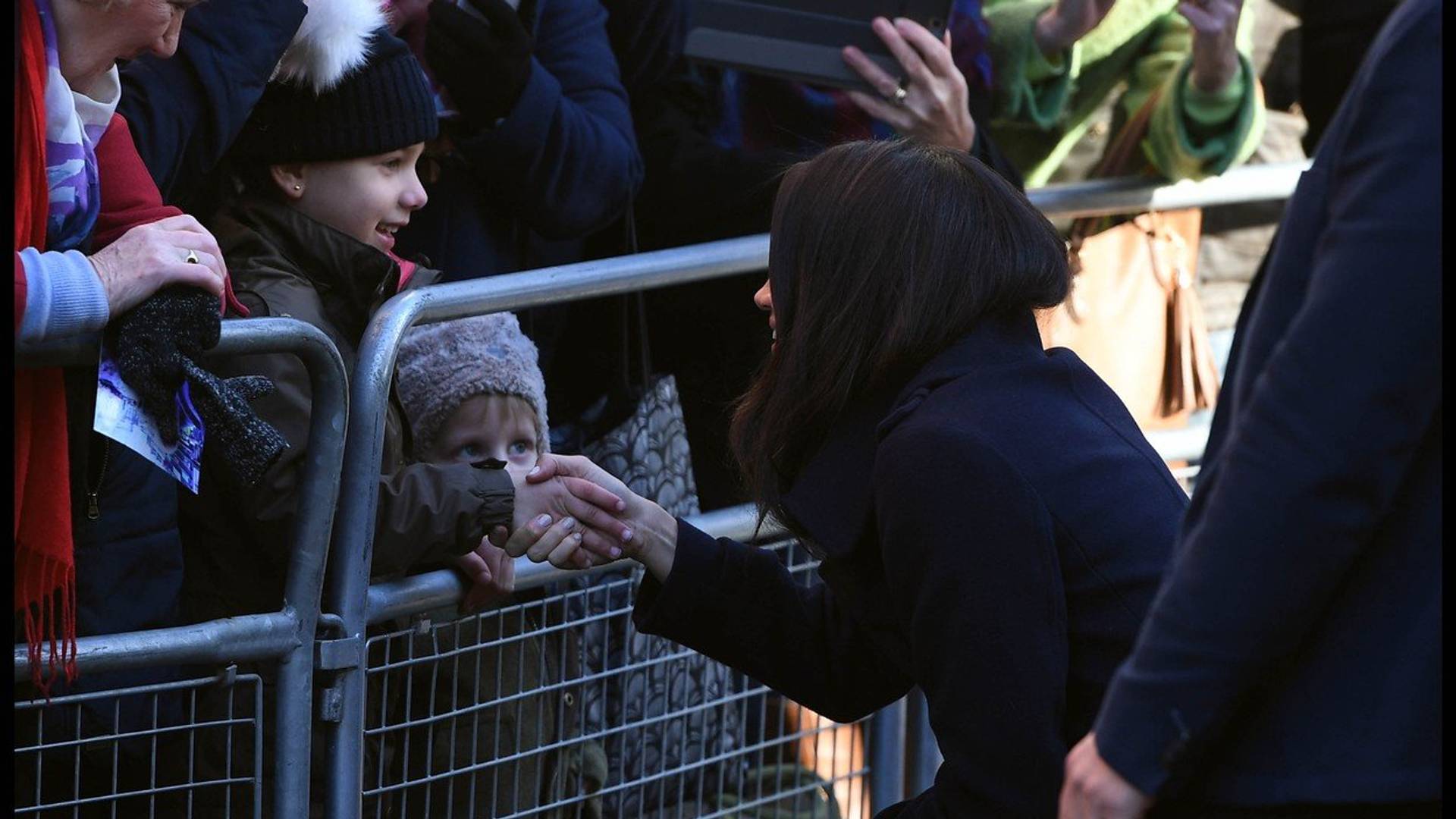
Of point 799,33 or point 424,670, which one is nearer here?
point 424,670

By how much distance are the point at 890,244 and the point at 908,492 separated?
1.09 feet

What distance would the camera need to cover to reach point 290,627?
264 centimetres

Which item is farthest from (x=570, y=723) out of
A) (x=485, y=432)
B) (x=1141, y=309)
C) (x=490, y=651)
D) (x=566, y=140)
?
(x=1141, y=309)

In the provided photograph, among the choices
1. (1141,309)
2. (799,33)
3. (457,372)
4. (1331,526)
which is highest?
(1331,526)

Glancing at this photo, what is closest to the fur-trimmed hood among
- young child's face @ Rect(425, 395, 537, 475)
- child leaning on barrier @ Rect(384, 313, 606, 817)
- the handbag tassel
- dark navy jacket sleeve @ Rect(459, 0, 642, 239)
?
dark navy jacket sleeve @ Rect(459, 0, 642, 239)

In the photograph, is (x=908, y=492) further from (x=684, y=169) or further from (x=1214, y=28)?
(x=1214, y=28)

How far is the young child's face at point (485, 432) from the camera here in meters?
3.14

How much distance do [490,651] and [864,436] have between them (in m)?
0.81

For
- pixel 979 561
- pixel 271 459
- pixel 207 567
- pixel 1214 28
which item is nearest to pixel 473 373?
pixel 207 567

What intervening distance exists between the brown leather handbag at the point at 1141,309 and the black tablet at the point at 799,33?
69cm

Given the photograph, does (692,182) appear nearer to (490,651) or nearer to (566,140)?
(566,140)

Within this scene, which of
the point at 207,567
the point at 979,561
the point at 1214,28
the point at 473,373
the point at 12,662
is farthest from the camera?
the point at 1214,28

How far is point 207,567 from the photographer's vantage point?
113 inches

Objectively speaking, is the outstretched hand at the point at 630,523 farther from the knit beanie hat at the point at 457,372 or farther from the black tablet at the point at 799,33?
the black tablet at the point at 799,33
